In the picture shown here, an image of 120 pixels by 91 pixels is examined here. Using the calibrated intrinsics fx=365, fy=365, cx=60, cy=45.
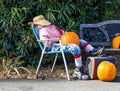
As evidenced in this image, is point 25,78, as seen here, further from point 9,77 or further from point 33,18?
point 33,18

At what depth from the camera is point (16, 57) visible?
25.3 feet

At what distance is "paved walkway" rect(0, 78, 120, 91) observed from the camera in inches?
244

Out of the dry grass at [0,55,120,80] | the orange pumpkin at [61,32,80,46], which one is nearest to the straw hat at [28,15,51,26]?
the orange pumpkin at [61,32,80,46]

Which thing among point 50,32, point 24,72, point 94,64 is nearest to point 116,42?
point 94,64

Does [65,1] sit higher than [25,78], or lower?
higher

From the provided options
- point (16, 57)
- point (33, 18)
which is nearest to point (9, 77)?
point (16, 57)

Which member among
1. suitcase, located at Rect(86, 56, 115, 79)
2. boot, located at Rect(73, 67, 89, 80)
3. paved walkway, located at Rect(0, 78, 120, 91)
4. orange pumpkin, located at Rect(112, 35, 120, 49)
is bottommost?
paved walkway, located at Rect(0, 78, 120, 91)

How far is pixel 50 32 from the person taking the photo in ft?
23.2

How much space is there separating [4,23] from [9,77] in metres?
1.12

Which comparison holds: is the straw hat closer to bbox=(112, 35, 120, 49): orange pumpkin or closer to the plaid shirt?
the plaid shirt

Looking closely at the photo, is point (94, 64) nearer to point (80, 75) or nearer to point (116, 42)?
point (80, 75)

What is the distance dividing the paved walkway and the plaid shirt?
80 centimetres

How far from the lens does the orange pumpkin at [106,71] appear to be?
652cm

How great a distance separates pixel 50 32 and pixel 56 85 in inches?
45.8
